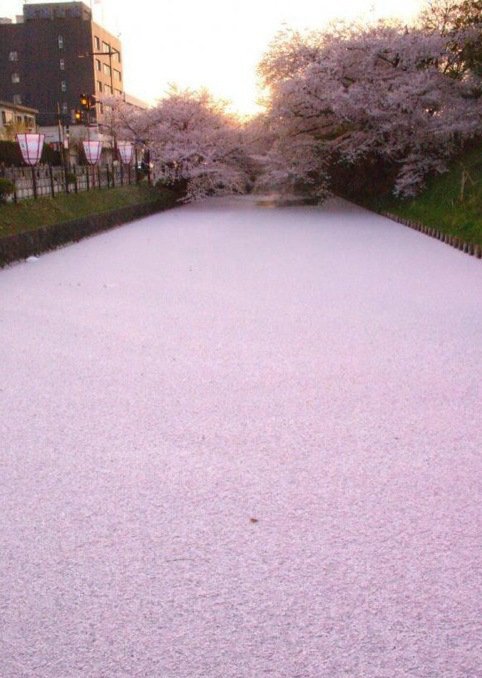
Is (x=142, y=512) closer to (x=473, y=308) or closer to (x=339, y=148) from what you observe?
(x=473, y=308)

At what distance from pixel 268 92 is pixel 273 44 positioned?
1819 millimetres

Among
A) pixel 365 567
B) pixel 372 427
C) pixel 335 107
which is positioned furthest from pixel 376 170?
pixel 365 567

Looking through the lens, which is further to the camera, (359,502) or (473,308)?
(473,308)

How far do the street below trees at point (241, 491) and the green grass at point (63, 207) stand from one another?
6.25 metres

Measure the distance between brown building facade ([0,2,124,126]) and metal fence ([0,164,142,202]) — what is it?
34.7 metres

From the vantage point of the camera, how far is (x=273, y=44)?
25094 millimetres

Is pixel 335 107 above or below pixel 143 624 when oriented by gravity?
above

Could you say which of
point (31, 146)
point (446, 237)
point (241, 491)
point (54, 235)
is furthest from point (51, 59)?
point (241, 491)

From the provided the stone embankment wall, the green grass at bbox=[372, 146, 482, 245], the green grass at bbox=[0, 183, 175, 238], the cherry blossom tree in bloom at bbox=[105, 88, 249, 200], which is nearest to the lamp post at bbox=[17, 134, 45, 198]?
the green grass at bbox=[0, 183, 175, 238]

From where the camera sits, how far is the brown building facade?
5884 centimetres

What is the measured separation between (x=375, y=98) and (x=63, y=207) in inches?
444

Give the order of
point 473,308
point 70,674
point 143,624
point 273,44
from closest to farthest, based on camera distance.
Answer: point 70,674 < point 143,624 < point 473,308 < point 273,44

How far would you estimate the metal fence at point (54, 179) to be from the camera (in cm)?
1694

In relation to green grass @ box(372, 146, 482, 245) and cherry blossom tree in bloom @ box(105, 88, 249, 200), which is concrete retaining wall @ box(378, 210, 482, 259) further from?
cherry blossom tree in bloom @ box(105, 88, 249, 200)
